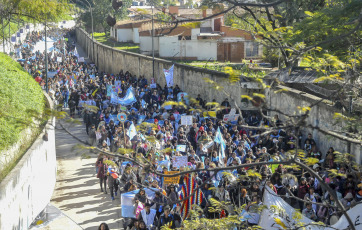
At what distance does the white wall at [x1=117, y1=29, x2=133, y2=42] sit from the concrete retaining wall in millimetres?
48855

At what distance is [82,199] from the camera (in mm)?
15797

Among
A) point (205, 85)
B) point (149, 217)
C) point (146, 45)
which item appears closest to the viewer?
point (149, 217)

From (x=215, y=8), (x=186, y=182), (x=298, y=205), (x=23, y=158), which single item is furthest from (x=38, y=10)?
(x=215, y=8)

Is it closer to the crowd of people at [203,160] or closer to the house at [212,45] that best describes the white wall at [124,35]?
the house at [212,45]

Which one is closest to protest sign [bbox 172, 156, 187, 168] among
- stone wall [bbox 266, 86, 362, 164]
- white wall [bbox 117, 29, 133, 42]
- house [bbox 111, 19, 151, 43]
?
stone wall [bbox 266, 86, 362, 164]

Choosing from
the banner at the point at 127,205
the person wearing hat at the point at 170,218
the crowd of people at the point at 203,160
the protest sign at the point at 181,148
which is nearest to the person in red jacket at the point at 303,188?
the crowd of people at the point at 203,160

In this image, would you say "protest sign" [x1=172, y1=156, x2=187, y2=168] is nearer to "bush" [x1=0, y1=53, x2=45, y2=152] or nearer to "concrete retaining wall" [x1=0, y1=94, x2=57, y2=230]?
"concrete retaining wall" [x1=0, y1=94, x2=57, y2=230]

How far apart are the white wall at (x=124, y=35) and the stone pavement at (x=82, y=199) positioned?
45.6 m

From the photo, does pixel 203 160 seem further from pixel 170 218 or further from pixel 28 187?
pixel 28 187

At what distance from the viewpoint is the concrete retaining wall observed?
11.3 metres

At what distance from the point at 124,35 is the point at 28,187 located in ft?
174

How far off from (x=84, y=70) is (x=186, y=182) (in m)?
28.1

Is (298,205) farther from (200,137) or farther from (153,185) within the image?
(200,137)

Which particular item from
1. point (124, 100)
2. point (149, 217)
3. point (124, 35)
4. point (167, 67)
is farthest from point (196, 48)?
point (149, 217)
